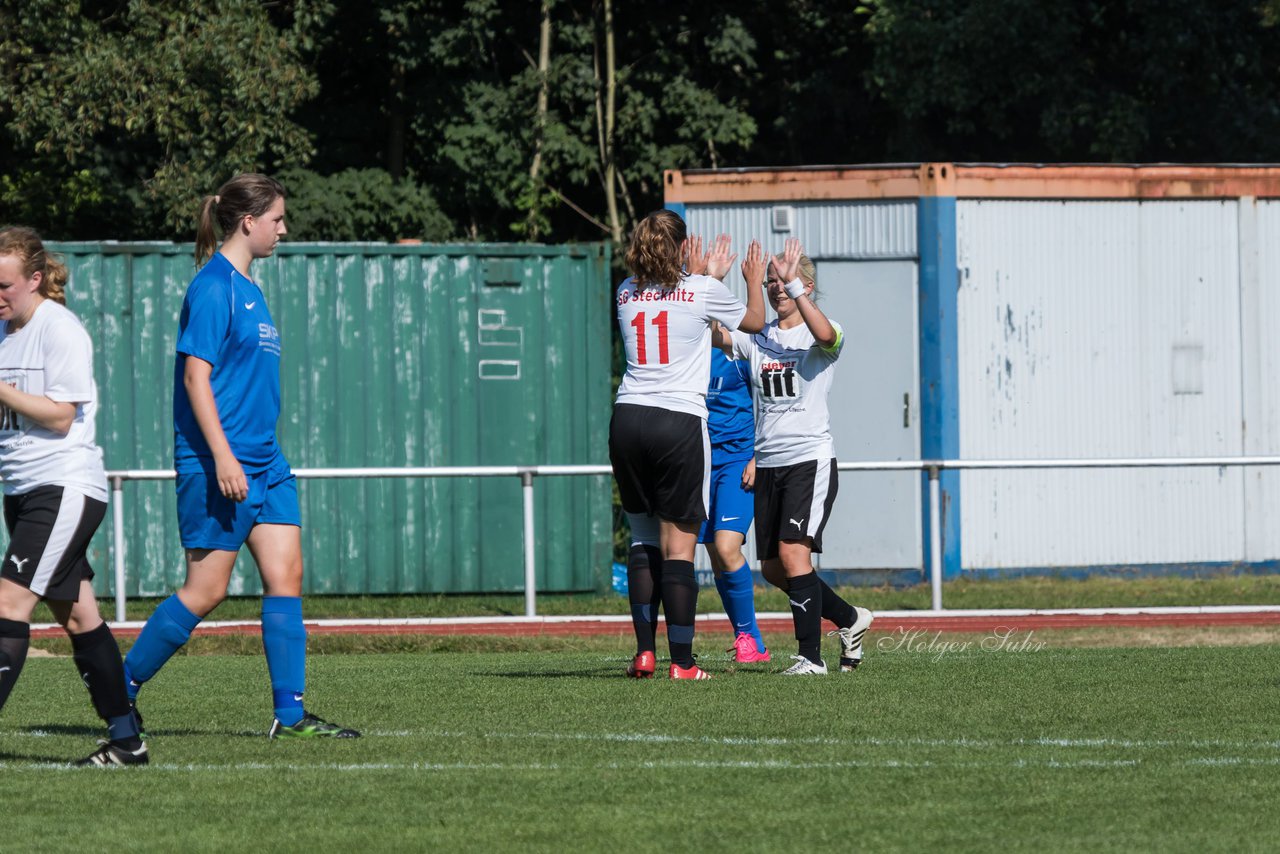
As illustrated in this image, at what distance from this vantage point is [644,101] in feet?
72.5

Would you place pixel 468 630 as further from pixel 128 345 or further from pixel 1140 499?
pixel 1140 499

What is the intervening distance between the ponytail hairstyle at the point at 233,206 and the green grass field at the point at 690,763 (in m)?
1.74

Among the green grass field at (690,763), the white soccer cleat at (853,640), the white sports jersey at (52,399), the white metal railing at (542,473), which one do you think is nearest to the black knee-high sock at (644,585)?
the green grass field at (690,763)

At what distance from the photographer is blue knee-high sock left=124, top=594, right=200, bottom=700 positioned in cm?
635

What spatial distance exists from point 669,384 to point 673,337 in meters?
0.20

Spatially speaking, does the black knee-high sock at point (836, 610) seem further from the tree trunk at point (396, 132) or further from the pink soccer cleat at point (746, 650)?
the tree trunk at point (396, 132)

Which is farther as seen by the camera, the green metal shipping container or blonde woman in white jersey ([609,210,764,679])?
the green metal shipping container

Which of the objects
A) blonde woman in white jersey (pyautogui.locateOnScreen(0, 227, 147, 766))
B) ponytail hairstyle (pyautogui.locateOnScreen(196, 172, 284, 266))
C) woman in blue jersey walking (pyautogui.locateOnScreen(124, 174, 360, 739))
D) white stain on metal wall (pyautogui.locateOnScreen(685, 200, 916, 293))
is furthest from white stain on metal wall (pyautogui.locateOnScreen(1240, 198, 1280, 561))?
blonde woman in white jersey (pyautogui.locateOnScreen(0, 227, 147, 766))

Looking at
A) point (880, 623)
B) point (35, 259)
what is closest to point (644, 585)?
point (35, 259)

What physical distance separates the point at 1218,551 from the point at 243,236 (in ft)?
36.0

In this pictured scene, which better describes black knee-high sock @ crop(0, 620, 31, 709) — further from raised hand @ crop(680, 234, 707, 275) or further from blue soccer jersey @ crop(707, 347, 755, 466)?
blue soccer jersey @ crop(707, 347, 755, 466)

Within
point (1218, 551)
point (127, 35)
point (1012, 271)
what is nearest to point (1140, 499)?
point (1218, 551)

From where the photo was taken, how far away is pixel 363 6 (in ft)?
72.3

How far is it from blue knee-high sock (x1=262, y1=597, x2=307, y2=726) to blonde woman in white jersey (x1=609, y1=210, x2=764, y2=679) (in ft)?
5.86
